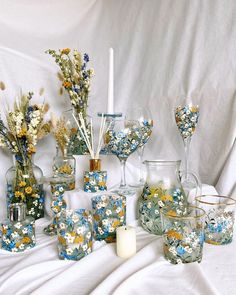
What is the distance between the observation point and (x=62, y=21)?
60.7 inches

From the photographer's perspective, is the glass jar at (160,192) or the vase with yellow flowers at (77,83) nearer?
the glass jar at (160,192)

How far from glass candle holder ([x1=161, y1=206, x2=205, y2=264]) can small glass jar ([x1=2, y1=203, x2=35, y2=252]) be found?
38 cm

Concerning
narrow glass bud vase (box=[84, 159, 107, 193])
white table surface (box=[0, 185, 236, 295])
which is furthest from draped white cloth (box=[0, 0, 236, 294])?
narrow glass bud vase (box=[84, 159, 107, 193])

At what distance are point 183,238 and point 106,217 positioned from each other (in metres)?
0.23

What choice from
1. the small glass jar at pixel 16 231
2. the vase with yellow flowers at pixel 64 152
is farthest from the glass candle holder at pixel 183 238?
the vase with yellow flowers at pixel 64 152

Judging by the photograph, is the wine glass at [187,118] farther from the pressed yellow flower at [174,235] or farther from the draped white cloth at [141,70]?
the pressed yellow flower at [174,235]

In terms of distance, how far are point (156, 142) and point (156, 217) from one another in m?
0.45

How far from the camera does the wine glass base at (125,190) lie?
1.07m

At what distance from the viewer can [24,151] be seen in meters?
1.16

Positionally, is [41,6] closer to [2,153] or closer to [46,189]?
[2,153]

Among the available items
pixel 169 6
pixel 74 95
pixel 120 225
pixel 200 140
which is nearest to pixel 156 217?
pixel 120 225

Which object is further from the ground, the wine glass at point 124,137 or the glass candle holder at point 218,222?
the wine glass at point 124,137

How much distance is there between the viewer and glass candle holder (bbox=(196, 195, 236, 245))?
900 millimetres

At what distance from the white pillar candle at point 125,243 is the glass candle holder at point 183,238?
9 cm
